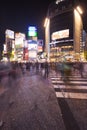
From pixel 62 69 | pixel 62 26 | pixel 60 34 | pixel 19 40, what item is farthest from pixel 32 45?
pixel 62 69

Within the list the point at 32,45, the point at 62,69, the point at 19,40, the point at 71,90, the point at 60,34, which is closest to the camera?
the point at 71,90

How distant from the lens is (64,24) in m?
102

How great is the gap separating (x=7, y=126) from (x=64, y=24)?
100 meters

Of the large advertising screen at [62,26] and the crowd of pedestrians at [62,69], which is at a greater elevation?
the large advertising screen at [62,26]

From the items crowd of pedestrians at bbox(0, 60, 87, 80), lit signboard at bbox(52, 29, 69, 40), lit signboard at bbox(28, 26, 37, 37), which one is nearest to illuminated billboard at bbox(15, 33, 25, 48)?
lit signboard at bbox(28, 26, 37, 37)

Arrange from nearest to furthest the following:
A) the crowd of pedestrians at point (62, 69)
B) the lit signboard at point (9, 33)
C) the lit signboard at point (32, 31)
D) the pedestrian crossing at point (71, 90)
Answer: the pedestrian crossing at point (71, 90) → the crowd of pedestrians at point (62, 69) → the lit signboard at point (32, 31) → the lit signboard at point (9, 33)

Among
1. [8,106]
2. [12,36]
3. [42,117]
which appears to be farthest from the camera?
[12,36]

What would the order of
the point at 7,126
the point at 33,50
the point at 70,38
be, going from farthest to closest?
1. the point at 70,38
2. the point at 33,50
3. the point at 7,126

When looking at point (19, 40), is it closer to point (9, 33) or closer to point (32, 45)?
point (9, 33)

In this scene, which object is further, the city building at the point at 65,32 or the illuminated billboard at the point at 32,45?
the city building at the point at 65,32

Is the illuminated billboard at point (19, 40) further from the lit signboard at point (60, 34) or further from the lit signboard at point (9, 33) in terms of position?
the lit signboard at point (60, 34)

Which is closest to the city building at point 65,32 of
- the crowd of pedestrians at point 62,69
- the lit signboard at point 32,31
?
the lit signboard at point 32,31

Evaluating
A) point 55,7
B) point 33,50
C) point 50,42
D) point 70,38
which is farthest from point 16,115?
point 55,7

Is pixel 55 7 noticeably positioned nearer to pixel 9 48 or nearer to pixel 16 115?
pixel 9 48
